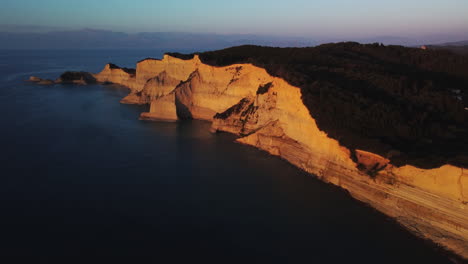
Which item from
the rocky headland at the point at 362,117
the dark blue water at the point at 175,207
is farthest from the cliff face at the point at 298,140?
the dark blue water at the point at 175,207

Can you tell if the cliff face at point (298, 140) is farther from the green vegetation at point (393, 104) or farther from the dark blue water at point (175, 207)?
the dark blue water at point (175, 207)

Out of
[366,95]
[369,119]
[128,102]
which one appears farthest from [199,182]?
[128,102]

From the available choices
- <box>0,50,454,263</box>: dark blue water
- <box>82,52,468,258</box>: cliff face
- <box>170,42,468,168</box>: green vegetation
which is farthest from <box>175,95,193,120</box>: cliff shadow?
<box>170,42,468,168</box>: green vegetation

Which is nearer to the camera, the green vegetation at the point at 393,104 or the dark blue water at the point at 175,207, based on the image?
the dark blue water at the point at 175,207

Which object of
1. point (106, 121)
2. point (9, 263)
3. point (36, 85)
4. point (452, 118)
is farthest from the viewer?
point (36, 85)

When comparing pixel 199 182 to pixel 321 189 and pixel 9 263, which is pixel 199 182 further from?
pixel 9 263

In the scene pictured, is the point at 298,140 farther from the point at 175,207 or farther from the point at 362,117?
the point at 175,207

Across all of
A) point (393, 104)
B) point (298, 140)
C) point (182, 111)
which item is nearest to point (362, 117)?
point (393, 104)
